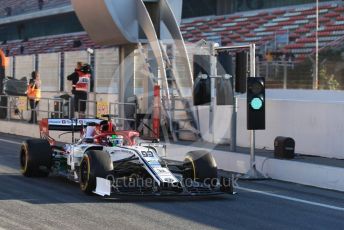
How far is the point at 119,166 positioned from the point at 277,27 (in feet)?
70.7

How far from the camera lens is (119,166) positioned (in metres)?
10.3

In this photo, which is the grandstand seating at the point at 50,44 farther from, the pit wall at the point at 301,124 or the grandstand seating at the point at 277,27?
the pit wall at the point at 301,124

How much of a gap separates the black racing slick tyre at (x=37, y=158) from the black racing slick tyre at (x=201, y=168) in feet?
8.22

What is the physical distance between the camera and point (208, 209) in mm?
9297

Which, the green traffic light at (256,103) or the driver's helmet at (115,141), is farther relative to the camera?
the green traffic light at (256,103)

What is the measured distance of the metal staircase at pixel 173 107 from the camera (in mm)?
18547

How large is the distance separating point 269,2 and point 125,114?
16394mm

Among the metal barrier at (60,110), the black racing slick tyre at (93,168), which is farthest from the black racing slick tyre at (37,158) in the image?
the metal barrier at (60,110)

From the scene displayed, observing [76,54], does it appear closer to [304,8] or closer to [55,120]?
[55,120]

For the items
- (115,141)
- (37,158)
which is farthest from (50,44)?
(115,141)

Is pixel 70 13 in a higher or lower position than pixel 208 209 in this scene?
higher

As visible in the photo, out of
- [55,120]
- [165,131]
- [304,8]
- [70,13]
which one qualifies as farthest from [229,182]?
[70,13]

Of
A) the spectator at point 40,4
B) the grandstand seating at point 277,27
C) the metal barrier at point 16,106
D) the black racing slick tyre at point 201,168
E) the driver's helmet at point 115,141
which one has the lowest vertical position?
the black racing slick tyre at point 201,168

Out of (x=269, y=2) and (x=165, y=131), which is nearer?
(x=165, y=131)
